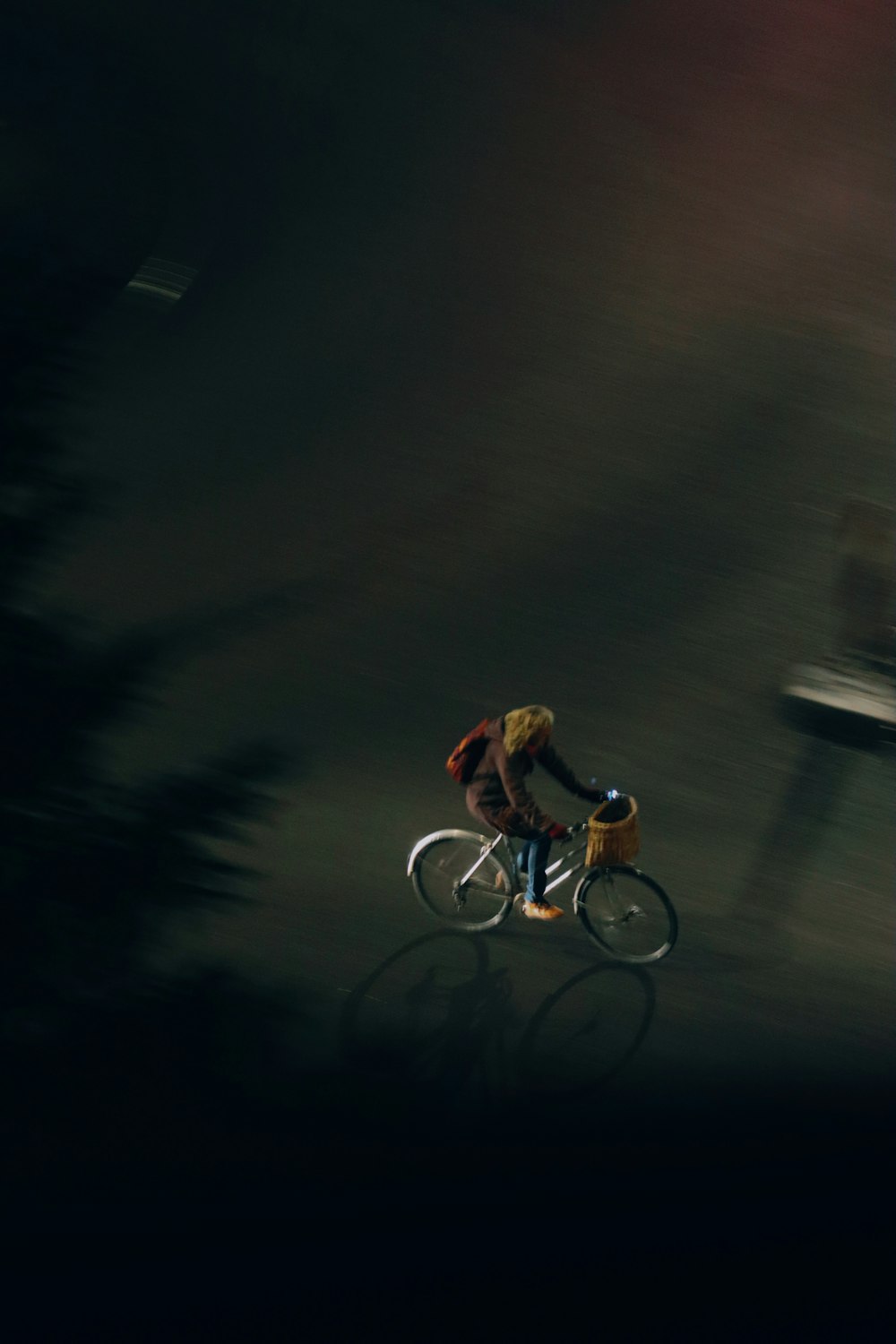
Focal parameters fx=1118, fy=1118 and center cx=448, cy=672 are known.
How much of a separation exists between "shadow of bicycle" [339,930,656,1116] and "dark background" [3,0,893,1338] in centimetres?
2

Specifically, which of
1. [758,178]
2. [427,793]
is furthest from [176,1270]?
[758,178]

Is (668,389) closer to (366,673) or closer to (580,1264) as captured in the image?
(366,673)

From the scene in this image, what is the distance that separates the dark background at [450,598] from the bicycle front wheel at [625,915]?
0.54ft

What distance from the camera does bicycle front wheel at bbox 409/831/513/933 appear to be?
18.7 feet

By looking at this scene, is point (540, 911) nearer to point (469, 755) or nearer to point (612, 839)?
point (612, 839)

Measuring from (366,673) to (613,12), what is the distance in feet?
19.7

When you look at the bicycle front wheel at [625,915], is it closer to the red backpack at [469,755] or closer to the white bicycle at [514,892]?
the white bicycle at [514,892]

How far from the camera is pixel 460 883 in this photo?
18.8 ft

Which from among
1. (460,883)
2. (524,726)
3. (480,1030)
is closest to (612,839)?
(524,726)

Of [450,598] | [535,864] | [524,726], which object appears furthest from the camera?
[450,598]

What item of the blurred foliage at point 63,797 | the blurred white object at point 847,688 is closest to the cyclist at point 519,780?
the blurred foliage at point 63,797

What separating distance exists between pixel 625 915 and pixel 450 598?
2.40 metres

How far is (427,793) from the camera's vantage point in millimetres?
6332

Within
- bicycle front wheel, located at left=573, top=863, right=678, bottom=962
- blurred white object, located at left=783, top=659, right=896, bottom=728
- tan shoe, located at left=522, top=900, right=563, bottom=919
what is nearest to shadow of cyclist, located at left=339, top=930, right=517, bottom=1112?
tan shoe, located at left=522, top=900, right=563, bottom=919
